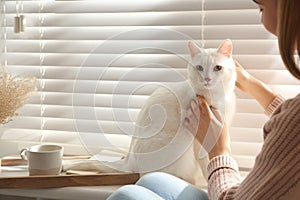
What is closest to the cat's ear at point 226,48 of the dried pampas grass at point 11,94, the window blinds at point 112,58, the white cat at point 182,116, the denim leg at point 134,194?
the white cat at point 182,116

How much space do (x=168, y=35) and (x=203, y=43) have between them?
10cm

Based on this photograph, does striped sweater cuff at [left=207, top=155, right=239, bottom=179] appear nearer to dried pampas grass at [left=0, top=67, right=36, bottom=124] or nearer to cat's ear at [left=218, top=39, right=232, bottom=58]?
cat's ear at [left=218, top=39, right=232, bottom=58]

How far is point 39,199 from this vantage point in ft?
4.91

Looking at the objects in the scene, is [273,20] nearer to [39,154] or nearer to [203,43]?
[203,43]

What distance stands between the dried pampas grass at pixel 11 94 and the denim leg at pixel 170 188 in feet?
1.55

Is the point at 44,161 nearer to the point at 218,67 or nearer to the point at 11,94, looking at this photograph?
the point at 11,94

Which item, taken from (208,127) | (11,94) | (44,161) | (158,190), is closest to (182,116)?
(208,127)

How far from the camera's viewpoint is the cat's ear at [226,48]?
1353mm

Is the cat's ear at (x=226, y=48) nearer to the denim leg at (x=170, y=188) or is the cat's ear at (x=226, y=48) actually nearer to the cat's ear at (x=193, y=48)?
the cat's ear at (x=193, y=48)

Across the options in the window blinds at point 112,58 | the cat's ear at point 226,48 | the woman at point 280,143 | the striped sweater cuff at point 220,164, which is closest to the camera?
the woman at point 280,143

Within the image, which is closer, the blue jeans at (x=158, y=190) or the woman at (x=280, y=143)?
the woman at (x=280, y=143)

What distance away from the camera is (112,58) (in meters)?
1.59

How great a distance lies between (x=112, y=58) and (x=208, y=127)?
1.43 ft

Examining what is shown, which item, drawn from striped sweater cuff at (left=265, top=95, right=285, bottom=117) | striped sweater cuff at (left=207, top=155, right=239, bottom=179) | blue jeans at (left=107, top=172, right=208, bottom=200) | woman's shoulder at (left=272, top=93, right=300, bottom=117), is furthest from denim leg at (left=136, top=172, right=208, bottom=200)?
woman's shoulder at (left=272, top=93, right=300, bottom=117)
